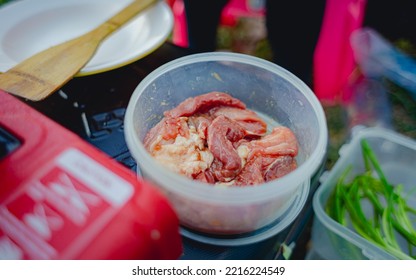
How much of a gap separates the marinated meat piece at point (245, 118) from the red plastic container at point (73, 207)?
0.28 meters

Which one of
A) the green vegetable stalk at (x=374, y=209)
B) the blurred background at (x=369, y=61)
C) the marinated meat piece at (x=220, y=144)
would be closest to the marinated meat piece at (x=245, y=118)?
the marinated meat piece at (x=220, y=144)

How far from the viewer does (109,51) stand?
976mm

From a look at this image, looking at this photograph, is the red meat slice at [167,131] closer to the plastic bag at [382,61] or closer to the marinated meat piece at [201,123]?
the marinated meat piece at [201,123]

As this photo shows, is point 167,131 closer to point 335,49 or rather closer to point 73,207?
point 73,207

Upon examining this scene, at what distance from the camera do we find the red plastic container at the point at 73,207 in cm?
47

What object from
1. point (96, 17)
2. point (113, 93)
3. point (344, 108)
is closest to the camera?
point (113, 93)

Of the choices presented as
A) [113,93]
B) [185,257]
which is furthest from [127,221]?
[113,93]

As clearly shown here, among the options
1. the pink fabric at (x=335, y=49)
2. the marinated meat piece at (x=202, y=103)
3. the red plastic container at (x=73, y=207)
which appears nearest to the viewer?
the red plastic container at (x=73, y=207)

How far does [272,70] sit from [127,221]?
0.42 meters

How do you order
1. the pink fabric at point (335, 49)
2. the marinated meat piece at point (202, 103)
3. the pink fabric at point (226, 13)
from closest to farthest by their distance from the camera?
the marinated meat piece at point (202, 103)
the pink fabric at point (335, 49)
the pink fabric at point (226, 13)

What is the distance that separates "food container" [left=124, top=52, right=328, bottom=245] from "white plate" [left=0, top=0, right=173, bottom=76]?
163mm

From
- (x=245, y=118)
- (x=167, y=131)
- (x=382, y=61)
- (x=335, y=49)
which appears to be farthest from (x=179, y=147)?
(x=335, y=49)

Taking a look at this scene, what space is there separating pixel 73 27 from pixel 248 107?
53cm

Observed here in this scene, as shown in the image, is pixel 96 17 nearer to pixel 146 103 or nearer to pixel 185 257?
pixel 146 103
